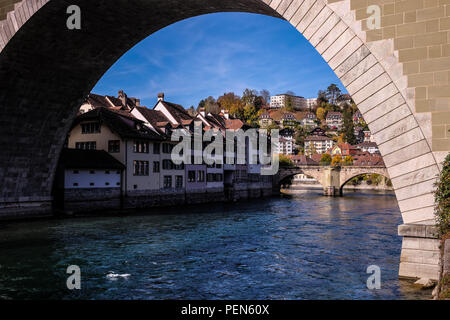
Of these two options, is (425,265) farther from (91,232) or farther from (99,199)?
(99,199)

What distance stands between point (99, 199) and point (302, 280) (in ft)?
71.8

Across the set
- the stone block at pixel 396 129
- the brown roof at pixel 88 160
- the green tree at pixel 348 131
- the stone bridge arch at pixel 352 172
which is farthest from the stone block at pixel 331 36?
the green tree at pixel 348 131

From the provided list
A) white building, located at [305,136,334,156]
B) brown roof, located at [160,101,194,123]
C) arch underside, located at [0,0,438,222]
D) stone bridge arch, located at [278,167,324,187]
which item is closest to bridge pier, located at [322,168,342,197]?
stone bridge arch, located at [278,167,324,187]

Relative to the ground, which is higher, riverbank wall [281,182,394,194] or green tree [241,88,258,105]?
green tree [241,88,258,105]

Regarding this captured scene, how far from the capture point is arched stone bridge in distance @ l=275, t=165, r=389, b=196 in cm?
5722

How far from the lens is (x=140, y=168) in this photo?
3334 cm

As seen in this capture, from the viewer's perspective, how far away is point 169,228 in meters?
20.7

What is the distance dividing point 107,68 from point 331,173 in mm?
44341

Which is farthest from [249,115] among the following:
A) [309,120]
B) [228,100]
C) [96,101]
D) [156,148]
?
[156,148]

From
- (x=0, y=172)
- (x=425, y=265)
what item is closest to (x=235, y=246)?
(x=425, y=265)

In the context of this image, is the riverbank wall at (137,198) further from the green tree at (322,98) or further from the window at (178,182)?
the green tree at (322,98)

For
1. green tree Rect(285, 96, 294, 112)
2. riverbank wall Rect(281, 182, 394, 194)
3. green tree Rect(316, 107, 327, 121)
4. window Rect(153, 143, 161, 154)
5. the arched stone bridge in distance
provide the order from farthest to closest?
green tree Rect(285, 96, 294, 112), green tree Rect(316, 107, 327, 121), riverbank wall Rect(281, 182, 394, 194), the arched stone bridge in distance, window Rect(153, 143, 161, 154)

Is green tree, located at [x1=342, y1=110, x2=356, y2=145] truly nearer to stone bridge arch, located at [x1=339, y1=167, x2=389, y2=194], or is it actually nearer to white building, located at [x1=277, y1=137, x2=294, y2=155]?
white building, located at [x1=277, y1=137, x2=294, y2=155]

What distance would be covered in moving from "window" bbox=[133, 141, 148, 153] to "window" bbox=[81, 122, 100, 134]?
128 inches
